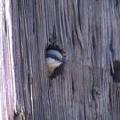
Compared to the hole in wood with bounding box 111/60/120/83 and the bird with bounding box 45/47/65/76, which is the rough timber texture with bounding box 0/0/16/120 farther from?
the hole in wood with bounding box 111/60/120/83

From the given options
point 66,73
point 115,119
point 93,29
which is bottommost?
point 115,119

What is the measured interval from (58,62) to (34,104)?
0.13 meters

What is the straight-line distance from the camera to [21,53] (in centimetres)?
117

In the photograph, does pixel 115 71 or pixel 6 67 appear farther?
pixel 115 71

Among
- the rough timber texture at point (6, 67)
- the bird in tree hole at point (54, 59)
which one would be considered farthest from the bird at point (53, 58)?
the rough timber texture at point (6, 67)

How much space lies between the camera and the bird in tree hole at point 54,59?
121cm

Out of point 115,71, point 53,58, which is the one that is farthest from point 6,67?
point 115,71

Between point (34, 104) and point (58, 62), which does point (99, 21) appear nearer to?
point (58, 62)

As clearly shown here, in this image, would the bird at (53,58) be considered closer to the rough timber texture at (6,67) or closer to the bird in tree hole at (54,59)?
the bird in tree hole at (54,59)

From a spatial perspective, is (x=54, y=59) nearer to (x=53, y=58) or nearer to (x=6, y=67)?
(x=53, y=58)

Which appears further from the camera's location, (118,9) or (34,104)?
(118,9)

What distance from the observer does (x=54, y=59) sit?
121cm

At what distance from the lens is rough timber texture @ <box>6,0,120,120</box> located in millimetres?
1174

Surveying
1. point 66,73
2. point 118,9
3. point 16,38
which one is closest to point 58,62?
point 66,73
